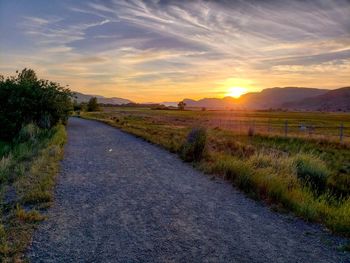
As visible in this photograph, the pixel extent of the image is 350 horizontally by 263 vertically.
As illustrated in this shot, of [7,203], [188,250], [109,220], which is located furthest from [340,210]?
[7,203]

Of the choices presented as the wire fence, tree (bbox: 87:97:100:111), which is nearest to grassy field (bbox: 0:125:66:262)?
the wire fence

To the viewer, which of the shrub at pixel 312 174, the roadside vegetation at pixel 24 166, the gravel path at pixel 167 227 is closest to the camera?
the gravel path at pixel 167 227

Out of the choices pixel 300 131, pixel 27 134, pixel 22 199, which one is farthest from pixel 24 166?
pixel 300 131

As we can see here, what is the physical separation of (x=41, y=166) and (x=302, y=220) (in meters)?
7.76

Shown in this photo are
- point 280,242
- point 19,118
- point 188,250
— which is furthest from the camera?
point 19,118

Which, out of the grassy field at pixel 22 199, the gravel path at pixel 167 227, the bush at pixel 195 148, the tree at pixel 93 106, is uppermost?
the tree at pixel 93 106

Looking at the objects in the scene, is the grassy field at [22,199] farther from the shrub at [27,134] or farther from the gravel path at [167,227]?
the shrub at [27,134]

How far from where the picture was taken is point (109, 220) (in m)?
5.82

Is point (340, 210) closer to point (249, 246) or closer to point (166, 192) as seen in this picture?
point (249, 246)

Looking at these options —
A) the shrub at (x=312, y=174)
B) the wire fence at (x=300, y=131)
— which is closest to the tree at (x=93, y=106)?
the wire fence at (x=300, y=131)

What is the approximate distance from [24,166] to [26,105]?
1476 cm

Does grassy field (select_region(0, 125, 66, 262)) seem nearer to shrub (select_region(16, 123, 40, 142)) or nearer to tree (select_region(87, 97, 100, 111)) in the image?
shrub (select_region(16, 123, 40, 142))

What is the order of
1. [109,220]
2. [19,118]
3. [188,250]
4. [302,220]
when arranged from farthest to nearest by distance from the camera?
[19,118], [302,220], [109,220], [188,250]

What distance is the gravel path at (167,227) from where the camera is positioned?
A: 15.0 feet
